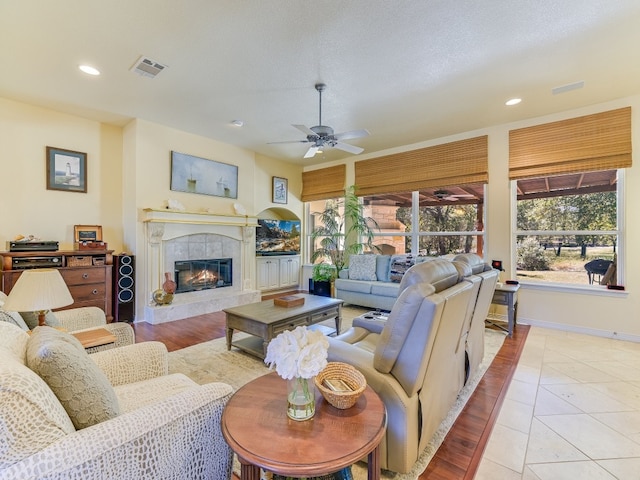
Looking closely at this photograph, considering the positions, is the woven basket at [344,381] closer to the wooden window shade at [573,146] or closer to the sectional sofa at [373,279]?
the sectional sofa at [373,279]

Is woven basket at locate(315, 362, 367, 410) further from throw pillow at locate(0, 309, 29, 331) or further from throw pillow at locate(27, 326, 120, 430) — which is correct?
throw pillow at locate(0, 309, 29, 331)

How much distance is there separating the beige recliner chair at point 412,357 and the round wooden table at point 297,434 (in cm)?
26

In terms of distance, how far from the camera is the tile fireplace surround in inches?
176

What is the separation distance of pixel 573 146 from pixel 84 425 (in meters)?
5.42

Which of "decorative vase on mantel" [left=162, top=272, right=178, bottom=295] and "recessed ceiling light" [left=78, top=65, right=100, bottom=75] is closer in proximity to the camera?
"recessed ceiling light" [left=78, top=65, right=100, bottom=75]

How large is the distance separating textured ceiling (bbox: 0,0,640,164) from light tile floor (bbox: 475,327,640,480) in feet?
9.77

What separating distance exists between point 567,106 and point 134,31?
4.96 metres

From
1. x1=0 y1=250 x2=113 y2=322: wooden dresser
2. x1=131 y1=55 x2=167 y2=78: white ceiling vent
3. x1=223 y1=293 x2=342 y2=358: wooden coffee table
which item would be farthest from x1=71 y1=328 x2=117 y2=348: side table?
x1=131 y1=55 x2=167 y2=78: white ceiling vent

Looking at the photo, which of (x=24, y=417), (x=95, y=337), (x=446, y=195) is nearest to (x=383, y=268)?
(x=446, y=195)

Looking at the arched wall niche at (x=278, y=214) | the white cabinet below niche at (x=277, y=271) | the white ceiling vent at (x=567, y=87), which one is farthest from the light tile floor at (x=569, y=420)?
the arched wall niche at (x=278, y=214)

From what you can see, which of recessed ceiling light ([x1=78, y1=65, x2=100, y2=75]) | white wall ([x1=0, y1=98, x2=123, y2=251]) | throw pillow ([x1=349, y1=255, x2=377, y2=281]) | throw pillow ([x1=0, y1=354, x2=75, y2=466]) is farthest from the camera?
throw pillow ([x1=349, y1=255, x2=377, y2=281])

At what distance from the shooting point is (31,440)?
2.59ft

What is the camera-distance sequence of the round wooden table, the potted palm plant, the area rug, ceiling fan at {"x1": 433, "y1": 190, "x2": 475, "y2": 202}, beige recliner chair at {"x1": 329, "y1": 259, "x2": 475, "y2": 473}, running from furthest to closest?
1. the potted palm plant
2. ceiling fan at {"x1": 433, "y1": 190, "x2": 475, "y2": 202}
3. the area rug
4. beige recliner chair at {"x1": 329, "y1": 259, "x2": 475, "y2": 473}
5. the round wooden table

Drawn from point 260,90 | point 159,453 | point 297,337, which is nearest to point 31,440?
point 159,453
